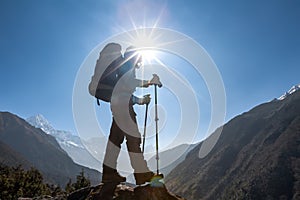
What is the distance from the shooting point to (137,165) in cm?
744

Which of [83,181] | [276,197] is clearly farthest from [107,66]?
[276,197]

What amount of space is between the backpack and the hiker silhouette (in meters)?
0.03

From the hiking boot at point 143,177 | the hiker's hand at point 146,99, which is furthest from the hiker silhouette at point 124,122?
the hiker's hand at point 146,99

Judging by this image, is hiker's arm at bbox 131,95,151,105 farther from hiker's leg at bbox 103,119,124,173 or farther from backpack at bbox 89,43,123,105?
hiker's leg at bbox 103,119,124,173

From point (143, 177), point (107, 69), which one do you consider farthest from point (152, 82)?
point (143, 177)

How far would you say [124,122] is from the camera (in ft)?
25.1

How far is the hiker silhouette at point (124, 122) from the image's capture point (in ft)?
24.7

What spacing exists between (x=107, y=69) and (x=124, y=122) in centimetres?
143

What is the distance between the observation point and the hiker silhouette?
754 cm

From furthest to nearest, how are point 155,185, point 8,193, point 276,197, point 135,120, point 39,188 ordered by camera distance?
point 276,197 < point 39,188 < point 8,193 < point 135,120 < point 155,185

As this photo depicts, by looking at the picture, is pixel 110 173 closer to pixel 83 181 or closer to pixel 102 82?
pixel 102 82

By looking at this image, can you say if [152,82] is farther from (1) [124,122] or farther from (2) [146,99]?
(1) [124,122]

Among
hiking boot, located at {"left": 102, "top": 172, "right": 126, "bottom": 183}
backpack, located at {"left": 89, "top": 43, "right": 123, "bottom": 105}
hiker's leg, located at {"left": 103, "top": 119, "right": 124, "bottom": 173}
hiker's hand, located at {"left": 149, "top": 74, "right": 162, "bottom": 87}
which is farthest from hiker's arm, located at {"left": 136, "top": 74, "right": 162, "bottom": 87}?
hiking boot, located at {"left": 102, "top": 172, "right": 126, "bottom": 183}

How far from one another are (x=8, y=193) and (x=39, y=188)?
22.8 ft
